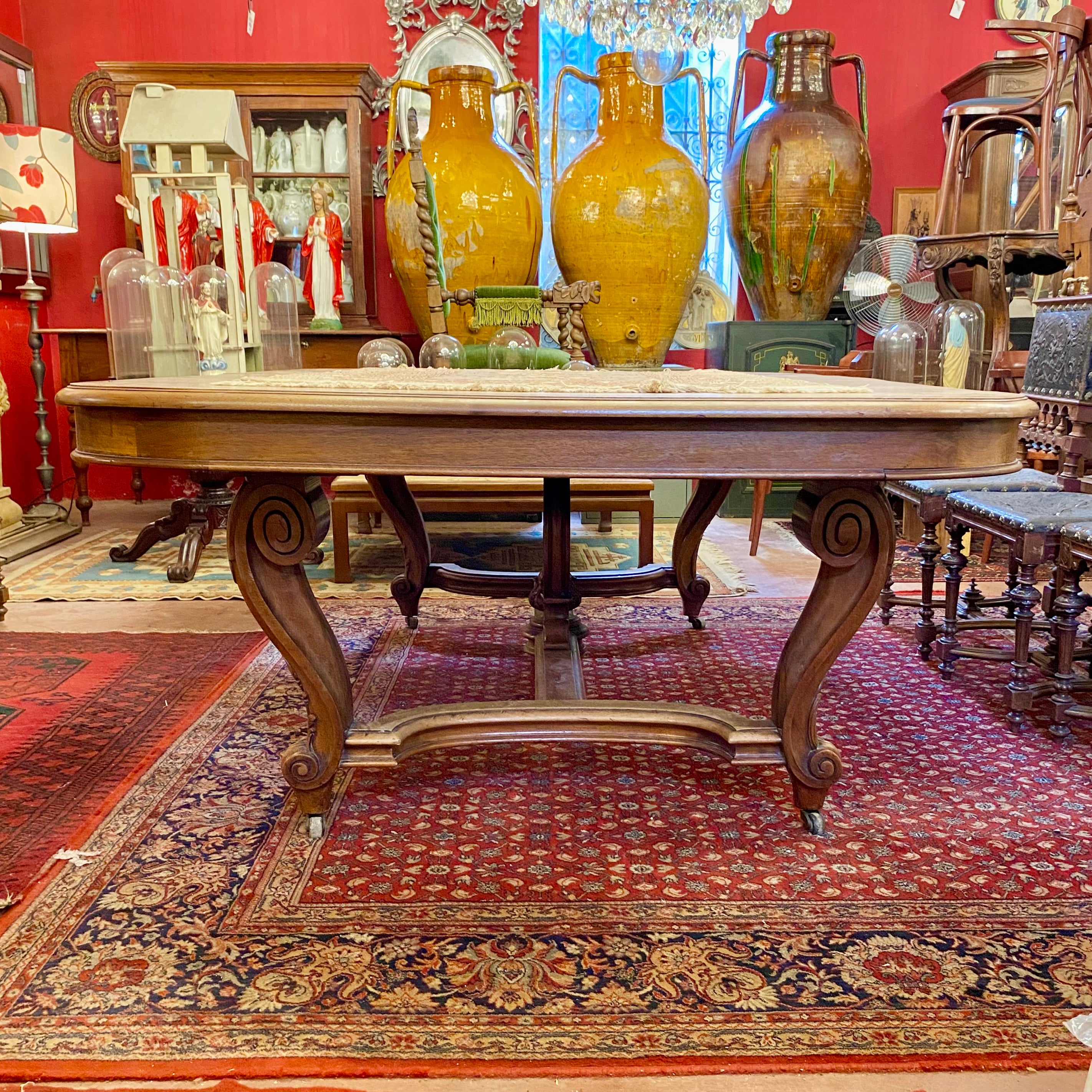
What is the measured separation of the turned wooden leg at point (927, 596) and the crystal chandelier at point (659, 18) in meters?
1.52

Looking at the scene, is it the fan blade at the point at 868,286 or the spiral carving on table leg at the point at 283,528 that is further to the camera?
the fan blade at the point at 868,286

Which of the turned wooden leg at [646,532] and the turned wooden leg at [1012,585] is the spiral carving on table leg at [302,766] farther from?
the turned wooden leg at [646,532]

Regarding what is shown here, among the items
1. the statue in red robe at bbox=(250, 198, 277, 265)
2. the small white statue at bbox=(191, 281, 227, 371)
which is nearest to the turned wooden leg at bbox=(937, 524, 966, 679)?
the small white statue at bbox=(191, 281, 227, 371)

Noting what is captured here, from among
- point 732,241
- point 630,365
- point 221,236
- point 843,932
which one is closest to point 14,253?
point 221,236

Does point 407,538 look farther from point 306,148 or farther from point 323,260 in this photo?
point 306,148

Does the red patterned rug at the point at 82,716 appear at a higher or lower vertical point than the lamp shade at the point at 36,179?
lower

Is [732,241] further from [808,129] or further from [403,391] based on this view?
[403,391]

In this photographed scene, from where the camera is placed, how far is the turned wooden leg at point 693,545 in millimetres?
2885

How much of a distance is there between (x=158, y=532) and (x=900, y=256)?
3.53 metres

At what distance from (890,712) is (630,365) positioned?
3.64 feet

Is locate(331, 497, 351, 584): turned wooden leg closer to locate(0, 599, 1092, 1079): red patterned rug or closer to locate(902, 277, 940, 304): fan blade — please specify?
locate(0, 599, 1092, 1079): red patterned rug

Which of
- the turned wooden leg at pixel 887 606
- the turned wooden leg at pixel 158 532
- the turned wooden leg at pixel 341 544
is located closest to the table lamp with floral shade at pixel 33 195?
the turned wooden leg at pixel 158 532

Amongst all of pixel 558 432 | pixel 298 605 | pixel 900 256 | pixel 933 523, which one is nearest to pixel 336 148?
pixel 900 256

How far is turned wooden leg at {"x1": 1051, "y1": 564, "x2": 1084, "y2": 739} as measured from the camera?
2.22 metres
